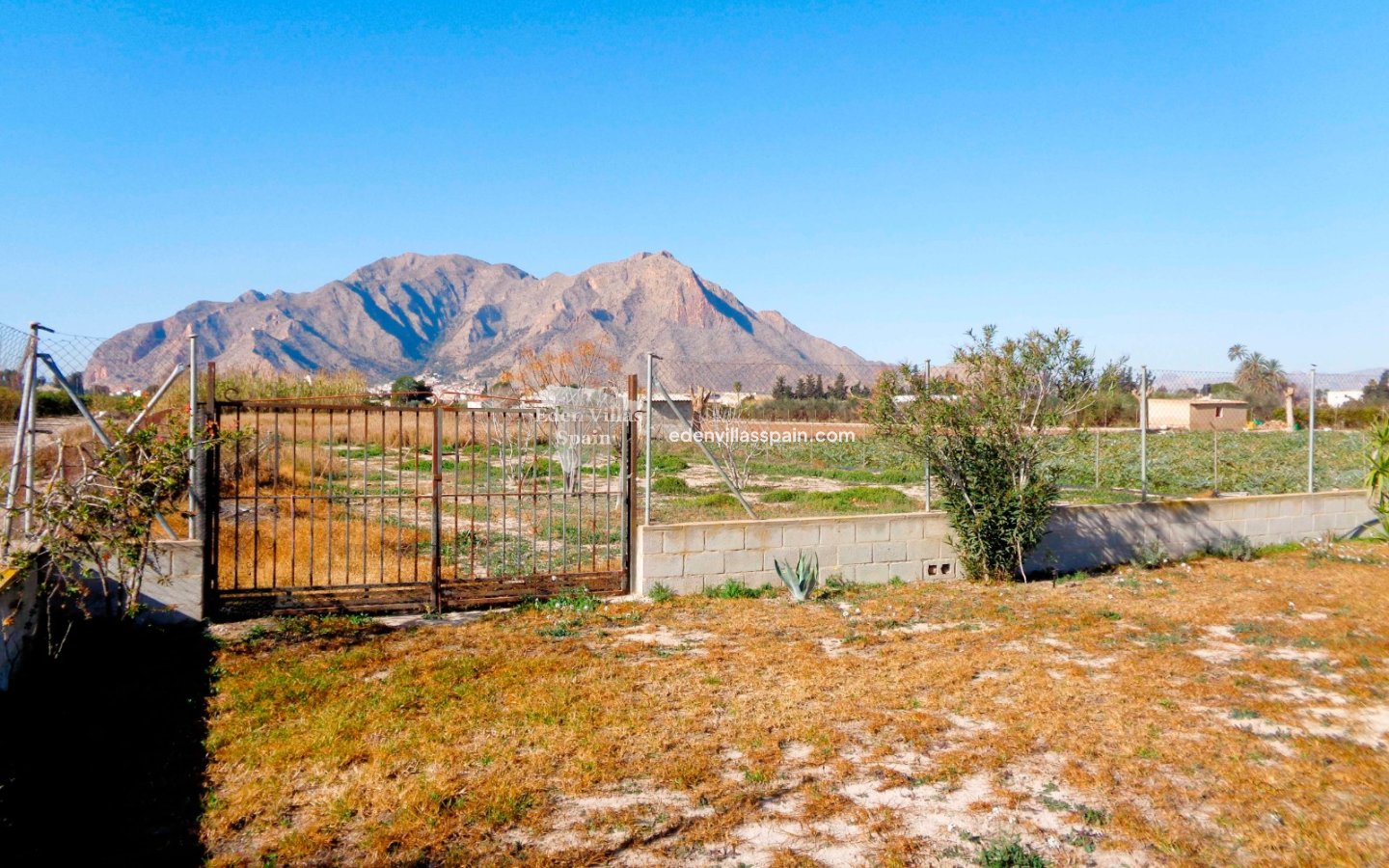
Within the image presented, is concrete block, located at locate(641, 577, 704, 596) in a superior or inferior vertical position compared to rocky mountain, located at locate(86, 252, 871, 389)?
inferior

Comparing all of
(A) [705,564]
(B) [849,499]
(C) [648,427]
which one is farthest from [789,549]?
(B) [849,499]

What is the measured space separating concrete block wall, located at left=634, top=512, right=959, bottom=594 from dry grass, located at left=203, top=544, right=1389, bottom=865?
80 centimetres

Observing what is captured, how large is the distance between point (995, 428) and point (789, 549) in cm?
273

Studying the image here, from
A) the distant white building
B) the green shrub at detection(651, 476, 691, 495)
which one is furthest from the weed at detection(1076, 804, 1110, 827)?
the distant white building

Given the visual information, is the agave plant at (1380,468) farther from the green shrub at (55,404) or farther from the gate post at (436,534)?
the green shrub at (55,404)

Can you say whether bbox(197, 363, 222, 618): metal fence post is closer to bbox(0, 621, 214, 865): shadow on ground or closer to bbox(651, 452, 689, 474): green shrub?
bbox(0, 621, 214, 865): shadow on ground

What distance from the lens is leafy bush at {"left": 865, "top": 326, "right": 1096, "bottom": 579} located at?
9.98m

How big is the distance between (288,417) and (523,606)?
1720 cm

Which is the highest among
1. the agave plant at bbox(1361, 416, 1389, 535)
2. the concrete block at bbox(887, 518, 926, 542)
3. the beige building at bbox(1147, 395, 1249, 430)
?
the beige building at bbox(1147, 395, 1249, 430)

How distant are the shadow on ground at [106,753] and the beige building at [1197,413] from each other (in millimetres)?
12592

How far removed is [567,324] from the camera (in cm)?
14325

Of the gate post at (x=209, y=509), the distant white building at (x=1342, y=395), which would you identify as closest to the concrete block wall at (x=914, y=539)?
the distant white building at (x=1342, y=395)

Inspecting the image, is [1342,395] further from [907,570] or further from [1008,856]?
[1008,856]

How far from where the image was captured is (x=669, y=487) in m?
18.1
